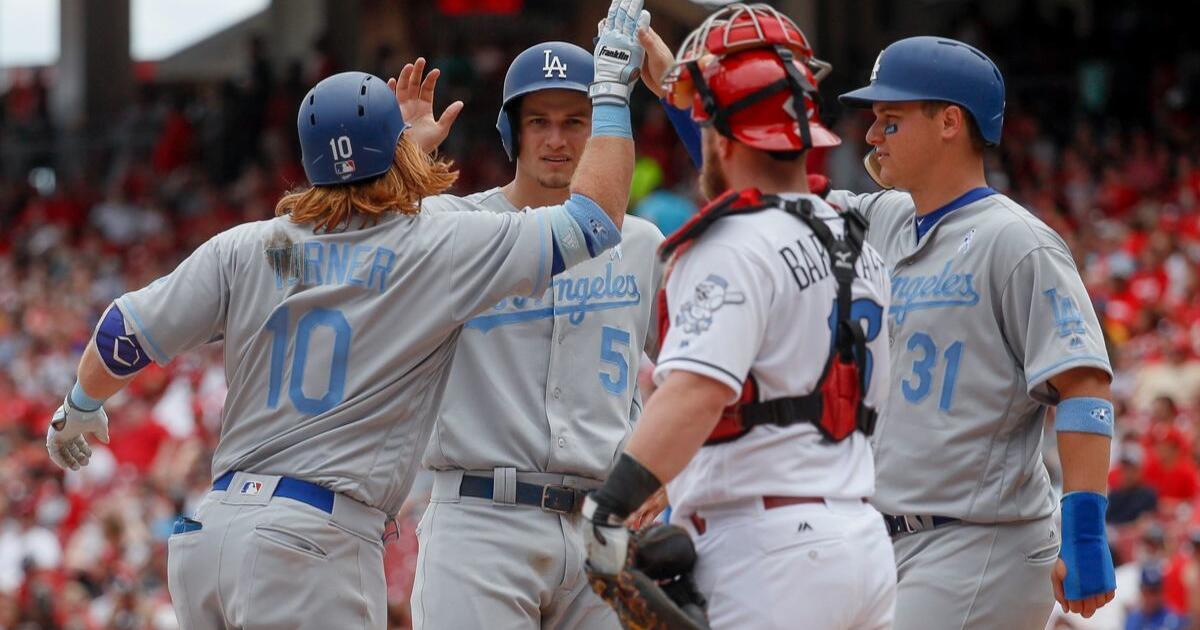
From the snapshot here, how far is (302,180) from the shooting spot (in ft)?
75.4

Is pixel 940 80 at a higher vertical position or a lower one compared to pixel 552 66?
higher

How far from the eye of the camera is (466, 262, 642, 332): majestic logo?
527 cm

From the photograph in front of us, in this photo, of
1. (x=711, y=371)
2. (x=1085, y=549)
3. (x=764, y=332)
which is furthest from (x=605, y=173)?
(x=1085, y=549)

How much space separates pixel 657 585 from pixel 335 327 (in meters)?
1.29

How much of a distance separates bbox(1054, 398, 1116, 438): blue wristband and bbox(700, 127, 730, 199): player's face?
1236 millimetres

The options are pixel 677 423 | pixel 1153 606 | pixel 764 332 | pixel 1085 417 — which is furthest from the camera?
pixel 1153 606

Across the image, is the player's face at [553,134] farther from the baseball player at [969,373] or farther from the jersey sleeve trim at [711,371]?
Result: the jersey sleeve trim at [711,371]

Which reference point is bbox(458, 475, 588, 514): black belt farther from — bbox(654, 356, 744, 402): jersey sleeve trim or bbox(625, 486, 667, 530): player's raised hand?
bbox(654, 356, 744, 402): jersey sleeve trim

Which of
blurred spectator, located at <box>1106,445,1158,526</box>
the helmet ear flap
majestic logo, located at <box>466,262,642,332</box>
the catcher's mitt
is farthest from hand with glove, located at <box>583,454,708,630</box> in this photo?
blurred spectator, located at <box>1106,445,1158,526</box>

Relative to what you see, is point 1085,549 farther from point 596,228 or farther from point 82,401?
point 82,401

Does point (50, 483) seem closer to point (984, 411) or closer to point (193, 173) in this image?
point (193, 173)

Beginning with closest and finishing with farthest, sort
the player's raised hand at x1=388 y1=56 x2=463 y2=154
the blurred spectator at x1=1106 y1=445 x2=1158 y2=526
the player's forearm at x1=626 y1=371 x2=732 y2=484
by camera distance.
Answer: the player's forearm at x1=626 y1=371 x2=732 y2=484
the player's raised hand at x1=388 y1=56 x2=463 y2=154
the blurred spectator at x1=1106 y1=445 x2=1158 y2=526

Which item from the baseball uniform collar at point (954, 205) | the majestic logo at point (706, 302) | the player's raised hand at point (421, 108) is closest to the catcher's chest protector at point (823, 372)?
the majestic logo at point (706, 302)

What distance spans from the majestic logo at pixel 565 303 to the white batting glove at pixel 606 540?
1.57 meters
